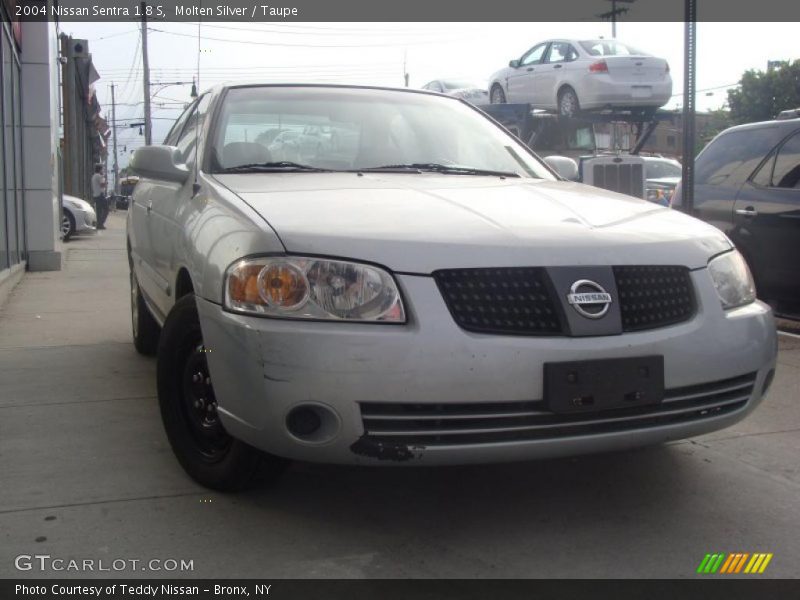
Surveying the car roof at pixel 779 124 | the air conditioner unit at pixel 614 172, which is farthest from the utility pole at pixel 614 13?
the car roof at pixel 779 124

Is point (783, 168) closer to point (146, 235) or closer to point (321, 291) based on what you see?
point (146, 235)

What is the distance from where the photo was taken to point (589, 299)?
297 centimetres

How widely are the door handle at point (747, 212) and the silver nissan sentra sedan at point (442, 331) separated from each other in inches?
137

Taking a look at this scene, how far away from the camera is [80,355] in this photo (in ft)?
20.2

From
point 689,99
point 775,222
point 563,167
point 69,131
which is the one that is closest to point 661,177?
point 689,99

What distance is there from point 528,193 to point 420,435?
53.4 inches

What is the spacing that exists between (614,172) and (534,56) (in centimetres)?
582

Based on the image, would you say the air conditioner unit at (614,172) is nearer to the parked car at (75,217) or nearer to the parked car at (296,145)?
the parked car at (296,145)

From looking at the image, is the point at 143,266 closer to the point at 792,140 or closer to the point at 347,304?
the point at 347,304

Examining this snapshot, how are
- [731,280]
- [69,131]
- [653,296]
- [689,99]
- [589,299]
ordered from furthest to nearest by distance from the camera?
[69,131], [689,99], [731,280], [653,296], [589,299]

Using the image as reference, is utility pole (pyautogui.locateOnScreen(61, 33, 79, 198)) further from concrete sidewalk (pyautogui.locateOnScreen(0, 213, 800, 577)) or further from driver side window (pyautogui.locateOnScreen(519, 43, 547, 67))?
concrete sidewalk (pyautogui.locateOnScreen(0, 213, 800, 577))

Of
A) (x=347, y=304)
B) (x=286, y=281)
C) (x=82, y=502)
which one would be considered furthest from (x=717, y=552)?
(x=82, y=502)

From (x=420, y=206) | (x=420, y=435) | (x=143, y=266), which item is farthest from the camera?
(x=143, y=266)

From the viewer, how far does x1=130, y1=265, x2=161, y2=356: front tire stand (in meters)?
5.98
